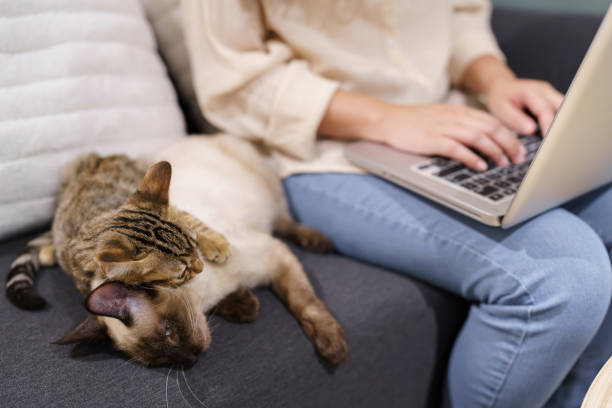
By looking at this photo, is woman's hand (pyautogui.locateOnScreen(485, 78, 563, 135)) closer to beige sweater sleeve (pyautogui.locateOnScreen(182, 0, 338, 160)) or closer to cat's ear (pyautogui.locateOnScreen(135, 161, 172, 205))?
beige sweater sleeve (pyautogui.locateOnScreen(182, 0, 338, 160))

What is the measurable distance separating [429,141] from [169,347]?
2.17 feet

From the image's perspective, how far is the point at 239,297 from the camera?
78 cm

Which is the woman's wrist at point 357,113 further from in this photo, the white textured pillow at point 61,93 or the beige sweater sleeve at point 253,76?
the white textured pillow at point 61,93

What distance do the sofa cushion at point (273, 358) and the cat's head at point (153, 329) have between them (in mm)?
31

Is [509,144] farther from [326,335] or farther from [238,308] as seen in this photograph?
[238,308]

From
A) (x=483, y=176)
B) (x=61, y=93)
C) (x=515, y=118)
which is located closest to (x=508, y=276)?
(x=483, y=176)

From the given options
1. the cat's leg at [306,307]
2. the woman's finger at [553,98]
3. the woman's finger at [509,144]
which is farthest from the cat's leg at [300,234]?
the woman's finger at [553,98]

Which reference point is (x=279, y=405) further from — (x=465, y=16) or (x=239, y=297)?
(x=465, y=16)

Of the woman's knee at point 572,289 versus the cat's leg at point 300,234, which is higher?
the woman's knee at point 572,289

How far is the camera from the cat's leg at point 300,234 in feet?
3.26

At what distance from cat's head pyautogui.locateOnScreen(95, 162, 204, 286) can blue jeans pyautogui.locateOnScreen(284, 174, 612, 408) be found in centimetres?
42

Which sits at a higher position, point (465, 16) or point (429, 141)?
point (465, 16)

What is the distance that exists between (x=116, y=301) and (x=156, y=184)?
20 centimetres

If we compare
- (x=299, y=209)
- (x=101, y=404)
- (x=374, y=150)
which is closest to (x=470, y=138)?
(x=374, y=150)
